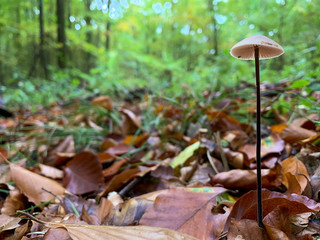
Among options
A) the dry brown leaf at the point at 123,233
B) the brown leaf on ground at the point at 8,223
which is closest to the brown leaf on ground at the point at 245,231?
the dry brown leaf at the point at 123,233

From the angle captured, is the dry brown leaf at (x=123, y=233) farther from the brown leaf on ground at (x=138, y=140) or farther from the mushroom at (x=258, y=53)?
the brown leaf on ground at (x=138, y=140)

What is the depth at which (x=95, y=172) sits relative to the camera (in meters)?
1.25

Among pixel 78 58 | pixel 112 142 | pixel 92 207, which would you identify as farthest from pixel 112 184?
pixel 78 58

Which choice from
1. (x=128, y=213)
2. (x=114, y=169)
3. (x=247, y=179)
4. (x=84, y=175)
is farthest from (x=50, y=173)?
(x=247, y=179)

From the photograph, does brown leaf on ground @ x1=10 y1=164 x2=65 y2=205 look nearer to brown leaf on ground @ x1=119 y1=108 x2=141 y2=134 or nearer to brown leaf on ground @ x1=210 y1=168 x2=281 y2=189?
brown leaf on ground @ x1=210 y1=168 x2=281 y2=189

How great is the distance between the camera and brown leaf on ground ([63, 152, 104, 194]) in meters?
1.20

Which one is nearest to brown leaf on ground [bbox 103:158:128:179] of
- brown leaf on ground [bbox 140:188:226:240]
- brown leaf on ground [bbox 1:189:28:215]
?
brown leaf on ground [bbox 1:189:28:215]

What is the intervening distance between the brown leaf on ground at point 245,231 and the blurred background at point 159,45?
777mm

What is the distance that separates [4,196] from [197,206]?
0.93 metres

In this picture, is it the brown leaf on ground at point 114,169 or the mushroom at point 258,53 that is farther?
the brown leaf on ground at point 114,169

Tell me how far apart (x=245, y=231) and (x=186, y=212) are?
21 centimetres

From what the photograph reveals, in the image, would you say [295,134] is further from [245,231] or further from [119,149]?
[119,149]

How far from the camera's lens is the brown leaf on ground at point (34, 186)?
104 cm

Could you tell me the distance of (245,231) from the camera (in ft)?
2.04
